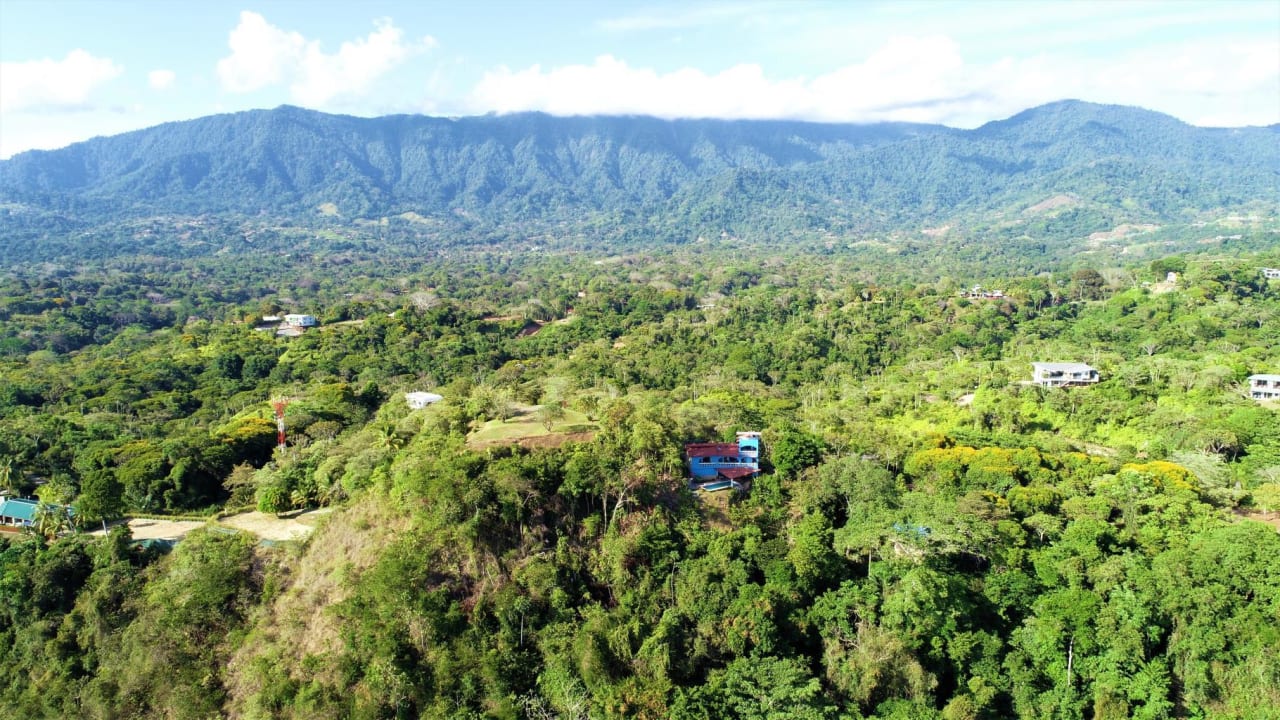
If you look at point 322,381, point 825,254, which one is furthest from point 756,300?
point 825,254

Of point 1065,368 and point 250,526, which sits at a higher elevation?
point 1065,368

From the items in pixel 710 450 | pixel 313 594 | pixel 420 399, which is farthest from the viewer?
pixel 420 399

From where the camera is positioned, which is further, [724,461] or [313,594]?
[724,461]

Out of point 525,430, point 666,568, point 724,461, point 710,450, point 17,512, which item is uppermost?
point 525,430

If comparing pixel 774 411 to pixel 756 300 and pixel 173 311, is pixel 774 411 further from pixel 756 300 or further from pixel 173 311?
pixel 173 311

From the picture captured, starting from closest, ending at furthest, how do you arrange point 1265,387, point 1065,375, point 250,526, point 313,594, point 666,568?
point 313,594 < point 666,568 < point 250,526 < point 1265,387 < point 1065,375

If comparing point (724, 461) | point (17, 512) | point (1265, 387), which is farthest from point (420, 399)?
point (1265, 387)

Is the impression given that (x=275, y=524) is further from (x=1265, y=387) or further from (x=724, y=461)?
(x=1265, y=387)
